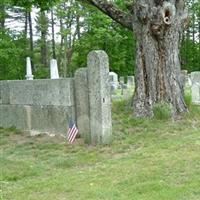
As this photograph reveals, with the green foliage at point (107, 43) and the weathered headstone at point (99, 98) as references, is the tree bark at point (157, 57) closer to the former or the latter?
the weathered headstone at point (99, 98)

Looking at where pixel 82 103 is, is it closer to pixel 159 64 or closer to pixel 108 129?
pixel 108 129

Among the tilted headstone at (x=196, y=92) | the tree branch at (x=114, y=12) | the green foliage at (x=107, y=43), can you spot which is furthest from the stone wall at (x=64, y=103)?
the green foliage at (x=107, y=43)

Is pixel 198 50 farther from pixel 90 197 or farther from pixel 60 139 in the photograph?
pixel 90 197

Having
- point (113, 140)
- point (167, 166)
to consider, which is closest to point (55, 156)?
point (113, 140)

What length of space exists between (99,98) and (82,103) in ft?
1.83

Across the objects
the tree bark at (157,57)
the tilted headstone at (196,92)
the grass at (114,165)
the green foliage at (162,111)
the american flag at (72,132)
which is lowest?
the grass at (114,165)

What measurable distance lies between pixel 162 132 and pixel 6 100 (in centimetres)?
385

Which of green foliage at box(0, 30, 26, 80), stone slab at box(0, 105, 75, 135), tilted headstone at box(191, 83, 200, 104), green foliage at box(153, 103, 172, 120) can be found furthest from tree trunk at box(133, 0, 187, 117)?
green foliage at box(0, 30, 26, 80)

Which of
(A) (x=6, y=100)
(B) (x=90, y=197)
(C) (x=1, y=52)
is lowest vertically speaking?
(B) (x=90, y=197)

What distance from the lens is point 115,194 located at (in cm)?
518

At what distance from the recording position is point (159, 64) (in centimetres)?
1048

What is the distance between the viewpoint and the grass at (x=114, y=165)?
208 inches

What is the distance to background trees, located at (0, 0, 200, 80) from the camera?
1352 inches

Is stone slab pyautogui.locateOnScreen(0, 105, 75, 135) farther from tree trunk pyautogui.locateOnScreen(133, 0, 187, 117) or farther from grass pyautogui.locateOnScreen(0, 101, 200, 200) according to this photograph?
tree trunk pyautogui.locateOnScreen(133, 0, 187, 117)
